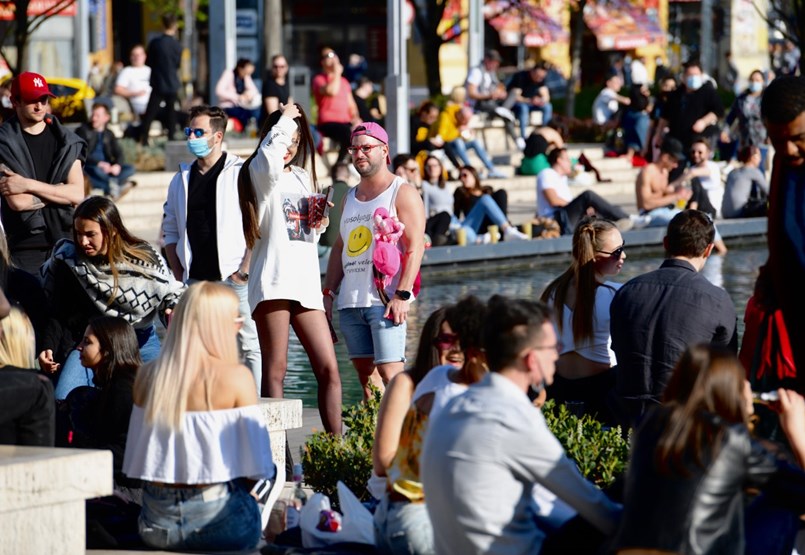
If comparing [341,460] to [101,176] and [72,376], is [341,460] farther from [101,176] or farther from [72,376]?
[101,176]

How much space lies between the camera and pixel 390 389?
19.0 ft

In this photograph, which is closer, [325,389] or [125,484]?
[125,484]

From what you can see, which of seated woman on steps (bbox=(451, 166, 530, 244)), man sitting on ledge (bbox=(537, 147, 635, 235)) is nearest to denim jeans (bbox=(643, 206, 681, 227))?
man sitting on ledge (bbox=(537, 147, 635, 235))

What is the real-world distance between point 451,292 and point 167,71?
8.88 m

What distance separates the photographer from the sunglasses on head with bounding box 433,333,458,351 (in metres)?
A: 5.84

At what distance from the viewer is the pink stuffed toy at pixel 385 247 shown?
818 centimetres

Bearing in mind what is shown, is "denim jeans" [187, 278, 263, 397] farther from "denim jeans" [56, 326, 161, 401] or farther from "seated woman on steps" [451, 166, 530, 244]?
"seated woman on steps" [451, 166, 530, 244]

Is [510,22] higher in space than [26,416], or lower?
higher

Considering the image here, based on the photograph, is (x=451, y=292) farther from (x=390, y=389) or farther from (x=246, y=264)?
(x=390, y=389)

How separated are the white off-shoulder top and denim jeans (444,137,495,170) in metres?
19.0

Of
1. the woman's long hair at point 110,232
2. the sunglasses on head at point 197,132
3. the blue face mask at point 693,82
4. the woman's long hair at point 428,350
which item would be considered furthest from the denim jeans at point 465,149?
the woman's long hair at point 428,350

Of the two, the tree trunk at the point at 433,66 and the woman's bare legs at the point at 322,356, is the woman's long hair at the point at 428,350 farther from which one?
the tree trunk at the point at 433,66

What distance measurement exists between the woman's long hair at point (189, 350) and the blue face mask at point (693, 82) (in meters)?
21.2

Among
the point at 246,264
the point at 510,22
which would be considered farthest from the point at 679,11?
the point at 246,264
